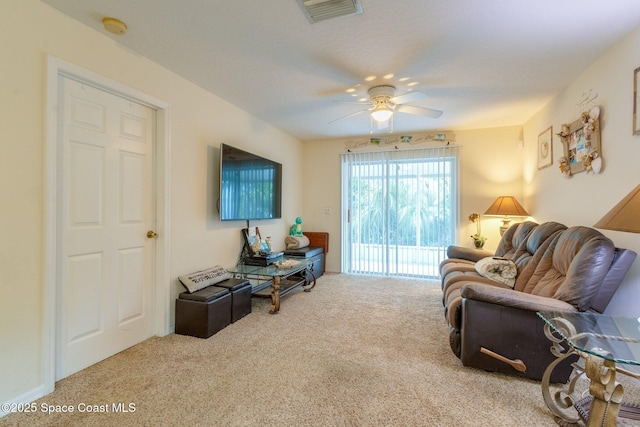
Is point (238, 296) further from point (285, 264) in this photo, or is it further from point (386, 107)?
point (386, 107)

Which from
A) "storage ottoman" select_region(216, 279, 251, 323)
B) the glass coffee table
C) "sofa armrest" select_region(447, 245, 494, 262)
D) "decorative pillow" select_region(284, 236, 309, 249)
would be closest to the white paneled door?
"storage ottoman" select_region(216, 279, 251, 323)

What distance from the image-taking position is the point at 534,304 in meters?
1.73

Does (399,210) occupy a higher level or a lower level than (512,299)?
higher

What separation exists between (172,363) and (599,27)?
3.79 metres

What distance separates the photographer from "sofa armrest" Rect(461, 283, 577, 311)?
171cm

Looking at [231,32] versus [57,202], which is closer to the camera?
[57,202]

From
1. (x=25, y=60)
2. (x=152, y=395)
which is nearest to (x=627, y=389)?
(x=152, y=395)

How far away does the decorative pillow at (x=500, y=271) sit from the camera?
257 cm

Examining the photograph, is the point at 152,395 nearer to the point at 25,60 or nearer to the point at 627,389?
the point at 25,60

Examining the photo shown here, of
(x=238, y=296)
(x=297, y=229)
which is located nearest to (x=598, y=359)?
(x=238, y=296)

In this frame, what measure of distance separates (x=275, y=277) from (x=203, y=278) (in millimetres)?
734

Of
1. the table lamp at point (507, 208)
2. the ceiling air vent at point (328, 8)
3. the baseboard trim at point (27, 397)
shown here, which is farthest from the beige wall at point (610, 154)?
the baseboard trim at point (27, 397)

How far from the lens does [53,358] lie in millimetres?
1718

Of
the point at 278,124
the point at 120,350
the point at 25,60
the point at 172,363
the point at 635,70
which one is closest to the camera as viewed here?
the point at 25,60
